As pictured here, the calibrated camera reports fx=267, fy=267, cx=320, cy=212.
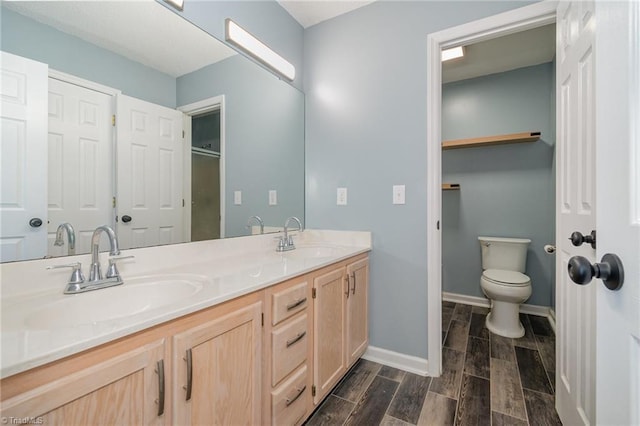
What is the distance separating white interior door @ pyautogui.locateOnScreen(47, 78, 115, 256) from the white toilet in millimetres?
2646

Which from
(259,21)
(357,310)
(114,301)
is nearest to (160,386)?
(114,301)

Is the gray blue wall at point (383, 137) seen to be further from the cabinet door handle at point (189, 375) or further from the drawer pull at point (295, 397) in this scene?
the cabinet door handle at point (189, 375)

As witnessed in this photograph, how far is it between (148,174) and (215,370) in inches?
34.8

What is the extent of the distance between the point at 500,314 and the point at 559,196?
139 centimetres

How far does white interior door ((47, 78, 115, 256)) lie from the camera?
0.93 m

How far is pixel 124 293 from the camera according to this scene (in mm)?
926

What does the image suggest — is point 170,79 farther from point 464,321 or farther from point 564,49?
point 464,321

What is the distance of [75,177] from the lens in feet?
3.20

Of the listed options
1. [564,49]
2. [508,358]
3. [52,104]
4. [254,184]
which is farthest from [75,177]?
[508,358]

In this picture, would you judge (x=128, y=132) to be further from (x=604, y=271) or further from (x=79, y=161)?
(x=604, y=271)

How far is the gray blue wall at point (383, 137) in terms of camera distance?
67.7 inches

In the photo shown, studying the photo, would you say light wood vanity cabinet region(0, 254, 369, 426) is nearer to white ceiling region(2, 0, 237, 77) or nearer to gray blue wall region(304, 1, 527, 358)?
gray blue wall region(304, 1, 527, 358)

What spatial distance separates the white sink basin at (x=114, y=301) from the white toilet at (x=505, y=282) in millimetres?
Result: 2292

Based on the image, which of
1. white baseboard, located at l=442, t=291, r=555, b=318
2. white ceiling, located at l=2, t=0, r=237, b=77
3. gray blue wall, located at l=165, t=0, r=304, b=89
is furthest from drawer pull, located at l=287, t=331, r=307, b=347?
white baseboard, located at l=442, t=291, r=555, b=318
